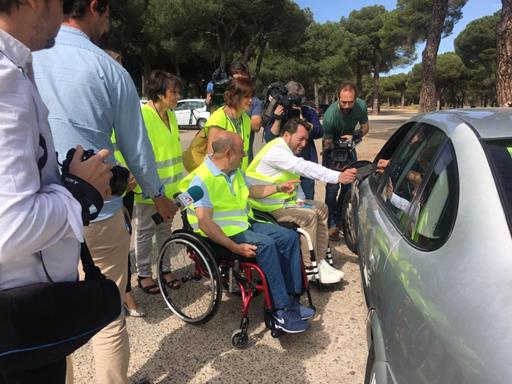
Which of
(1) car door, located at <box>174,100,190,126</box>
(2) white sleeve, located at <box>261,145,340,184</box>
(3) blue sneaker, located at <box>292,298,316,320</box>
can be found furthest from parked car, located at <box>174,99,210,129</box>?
(3) blue sneaker, located at <box>292,298,316,320</box>

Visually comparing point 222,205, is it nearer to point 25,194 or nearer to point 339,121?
point 25,194

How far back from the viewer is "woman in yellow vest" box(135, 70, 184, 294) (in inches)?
129

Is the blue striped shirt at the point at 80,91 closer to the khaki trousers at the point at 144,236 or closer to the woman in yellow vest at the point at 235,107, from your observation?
the khaki trousers at the point at 144,236

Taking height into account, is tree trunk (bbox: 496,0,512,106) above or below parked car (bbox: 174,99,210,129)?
above

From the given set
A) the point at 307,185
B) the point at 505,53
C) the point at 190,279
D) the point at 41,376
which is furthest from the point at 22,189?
the point at 505,53

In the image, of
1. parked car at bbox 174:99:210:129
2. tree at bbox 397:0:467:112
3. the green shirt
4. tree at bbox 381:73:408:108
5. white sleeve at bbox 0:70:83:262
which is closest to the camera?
white sleeve at bbox 0:70:83:262

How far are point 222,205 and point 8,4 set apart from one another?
2.03 m

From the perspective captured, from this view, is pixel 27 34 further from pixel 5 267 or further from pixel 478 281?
pixel 478 281

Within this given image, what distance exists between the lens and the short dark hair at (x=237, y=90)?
368cm

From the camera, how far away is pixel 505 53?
6562 mm

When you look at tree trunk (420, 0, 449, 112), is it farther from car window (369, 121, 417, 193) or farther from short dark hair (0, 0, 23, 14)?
short dark hair (0, 0, 23, 14)

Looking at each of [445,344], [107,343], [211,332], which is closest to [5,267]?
[107,343]

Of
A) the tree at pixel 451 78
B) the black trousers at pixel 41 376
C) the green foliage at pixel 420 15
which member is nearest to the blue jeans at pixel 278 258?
the black trousers at pixel 41 376

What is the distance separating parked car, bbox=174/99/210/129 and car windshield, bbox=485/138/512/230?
19.0 meters
